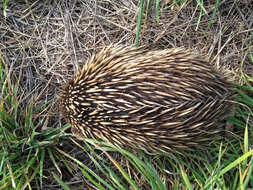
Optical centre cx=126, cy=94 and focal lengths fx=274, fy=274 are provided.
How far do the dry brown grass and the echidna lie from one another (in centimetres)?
48

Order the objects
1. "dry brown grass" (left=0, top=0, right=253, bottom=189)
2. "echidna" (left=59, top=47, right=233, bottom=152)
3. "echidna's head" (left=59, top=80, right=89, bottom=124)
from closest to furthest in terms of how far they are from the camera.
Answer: "echidna" (left=59, top=47, right=233, bottom=152) < "echidna's head" (left=59, top=80, right=89, bottom=124) < "dry brown grass" (left=0, top=0, right=253, bottom=189)

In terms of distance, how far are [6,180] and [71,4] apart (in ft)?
5.20

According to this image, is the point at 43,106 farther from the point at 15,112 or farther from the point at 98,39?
the point at 98,39

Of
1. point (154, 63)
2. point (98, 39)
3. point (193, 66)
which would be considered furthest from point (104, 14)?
point (193, 66)

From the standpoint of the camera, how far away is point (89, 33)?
→ 2.51m

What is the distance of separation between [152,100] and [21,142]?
1067mm

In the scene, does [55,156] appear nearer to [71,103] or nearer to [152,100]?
[71,103]

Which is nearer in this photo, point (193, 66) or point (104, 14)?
point (193, 66)

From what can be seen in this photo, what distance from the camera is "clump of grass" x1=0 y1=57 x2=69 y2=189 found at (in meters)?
2.03

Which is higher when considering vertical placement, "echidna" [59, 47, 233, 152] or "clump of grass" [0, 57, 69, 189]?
"echidna" [59, 47, 233, 152]

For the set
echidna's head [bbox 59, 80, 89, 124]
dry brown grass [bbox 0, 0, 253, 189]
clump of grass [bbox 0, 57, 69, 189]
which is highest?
dry brown grass [bbox 0, 0, 253, 189]

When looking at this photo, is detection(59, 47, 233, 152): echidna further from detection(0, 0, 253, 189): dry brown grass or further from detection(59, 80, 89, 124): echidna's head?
detection(0, 0, 253, 189): dry brown grass

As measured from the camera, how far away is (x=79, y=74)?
2123 mm

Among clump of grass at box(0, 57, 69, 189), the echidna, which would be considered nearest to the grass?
clump of grass at box(0, 57, 69, 189)
